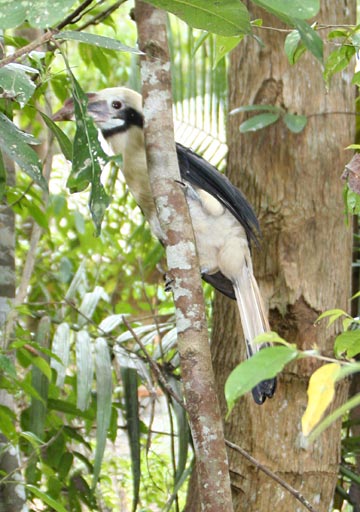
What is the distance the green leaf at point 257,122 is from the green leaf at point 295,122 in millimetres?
30

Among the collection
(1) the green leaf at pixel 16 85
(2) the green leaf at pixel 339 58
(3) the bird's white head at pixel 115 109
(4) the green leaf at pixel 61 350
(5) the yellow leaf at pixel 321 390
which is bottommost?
(5) the yellow leaf at pixel 321 390

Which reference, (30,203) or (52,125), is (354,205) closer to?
(52,125)

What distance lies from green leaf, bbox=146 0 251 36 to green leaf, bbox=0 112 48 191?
372 millimetres

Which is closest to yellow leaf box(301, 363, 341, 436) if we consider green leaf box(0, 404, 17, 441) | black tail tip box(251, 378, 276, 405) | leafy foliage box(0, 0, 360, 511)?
leafy foliage box(0, 0, 360, 511)

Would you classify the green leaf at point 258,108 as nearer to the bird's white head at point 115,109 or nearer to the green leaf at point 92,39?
the bird's white head at point 115,109

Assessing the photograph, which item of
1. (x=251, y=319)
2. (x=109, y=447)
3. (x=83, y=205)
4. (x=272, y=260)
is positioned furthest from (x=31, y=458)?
(x=109, y=447)

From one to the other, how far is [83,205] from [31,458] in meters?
1.87

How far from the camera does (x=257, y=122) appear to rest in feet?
6.47

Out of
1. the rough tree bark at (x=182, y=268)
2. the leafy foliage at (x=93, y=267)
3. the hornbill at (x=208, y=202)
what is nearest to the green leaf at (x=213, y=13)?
the leafy foliage at (x=93, y=267)

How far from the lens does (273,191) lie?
2045 millimetres

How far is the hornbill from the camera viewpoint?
195 cm

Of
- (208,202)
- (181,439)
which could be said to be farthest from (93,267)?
(181,439)

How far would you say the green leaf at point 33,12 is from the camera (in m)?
0.80

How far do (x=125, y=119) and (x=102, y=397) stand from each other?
70 cm
